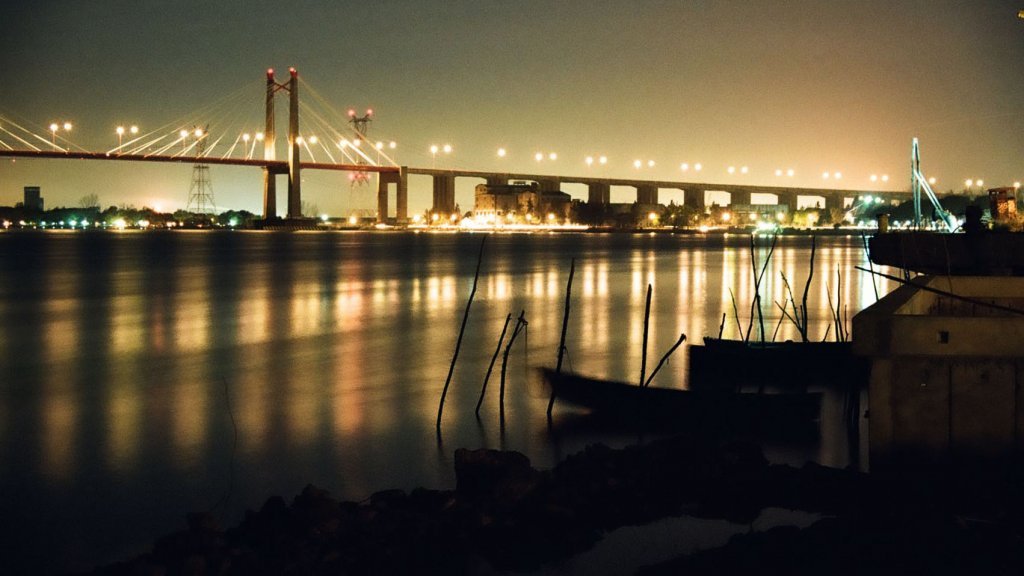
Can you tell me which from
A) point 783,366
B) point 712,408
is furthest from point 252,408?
point 783,366

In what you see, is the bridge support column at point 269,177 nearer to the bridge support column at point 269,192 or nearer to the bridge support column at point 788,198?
the bridge support column at point 269,192

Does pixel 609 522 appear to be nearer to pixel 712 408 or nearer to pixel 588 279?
pixel 712 408

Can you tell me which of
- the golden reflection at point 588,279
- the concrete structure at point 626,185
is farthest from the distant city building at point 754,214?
the golden reflection at point 588,279

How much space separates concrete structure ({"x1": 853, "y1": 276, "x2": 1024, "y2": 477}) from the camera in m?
5.20

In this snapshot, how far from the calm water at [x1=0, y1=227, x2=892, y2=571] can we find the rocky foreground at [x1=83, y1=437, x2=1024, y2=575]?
1.21m

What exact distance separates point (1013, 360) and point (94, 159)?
2488 inches

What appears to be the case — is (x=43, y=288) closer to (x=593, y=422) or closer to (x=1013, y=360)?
(x=593, y=422)

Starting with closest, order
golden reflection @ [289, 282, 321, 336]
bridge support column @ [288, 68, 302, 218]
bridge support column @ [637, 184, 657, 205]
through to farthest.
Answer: golden reflection @ [289, 282, 321, 336] → bridge support column @ [288, 68, 302, 218] → bridge support column @ [637, 184, 657, 205]

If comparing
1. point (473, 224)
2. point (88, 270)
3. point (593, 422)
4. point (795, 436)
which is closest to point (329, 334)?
point (593, 422)

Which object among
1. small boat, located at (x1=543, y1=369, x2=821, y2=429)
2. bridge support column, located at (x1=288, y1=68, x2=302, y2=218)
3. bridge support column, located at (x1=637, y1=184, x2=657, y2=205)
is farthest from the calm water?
bridge support column, located at (x1=637, y1=184, x2=657, y2=205)

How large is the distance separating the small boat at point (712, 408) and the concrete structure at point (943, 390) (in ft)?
8.75

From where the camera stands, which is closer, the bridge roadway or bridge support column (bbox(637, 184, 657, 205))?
the bridge roadway

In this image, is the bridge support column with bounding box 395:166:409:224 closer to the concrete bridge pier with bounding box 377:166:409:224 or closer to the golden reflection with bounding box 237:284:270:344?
the concrete bridge pier with bounding box 377:166:409:224

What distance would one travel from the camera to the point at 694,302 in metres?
24.5
